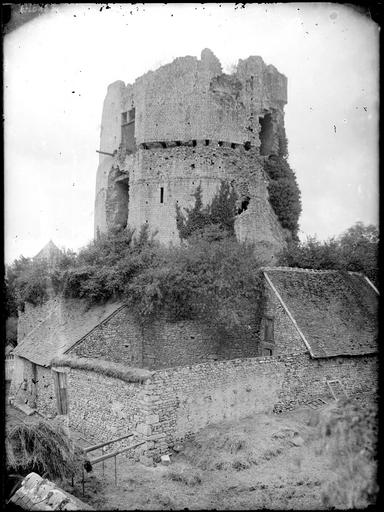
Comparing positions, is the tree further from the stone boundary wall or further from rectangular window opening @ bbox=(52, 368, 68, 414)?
rectangular window opening @ bbox=(52, 368, 68, 414)

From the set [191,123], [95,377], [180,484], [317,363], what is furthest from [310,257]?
[180,484]

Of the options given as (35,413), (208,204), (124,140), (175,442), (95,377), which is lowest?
(35,413)

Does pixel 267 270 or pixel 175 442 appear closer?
pixel 175 442

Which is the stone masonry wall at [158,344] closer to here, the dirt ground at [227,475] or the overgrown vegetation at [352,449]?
the dirt ground at [227,475]

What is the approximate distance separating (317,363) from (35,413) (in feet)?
35.1

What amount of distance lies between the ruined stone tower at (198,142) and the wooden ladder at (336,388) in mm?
11000

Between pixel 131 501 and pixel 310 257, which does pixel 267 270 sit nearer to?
pixel 310 257

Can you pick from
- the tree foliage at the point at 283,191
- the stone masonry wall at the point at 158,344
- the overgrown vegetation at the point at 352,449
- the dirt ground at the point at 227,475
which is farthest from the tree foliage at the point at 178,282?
the overgrown vegetation at the point at 352,449

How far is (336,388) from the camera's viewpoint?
1723 centimetres

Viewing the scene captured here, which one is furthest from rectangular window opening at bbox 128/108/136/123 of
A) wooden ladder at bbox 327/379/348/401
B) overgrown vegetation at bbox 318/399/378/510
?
overgrown vegetation at bbox 318/399/378/510

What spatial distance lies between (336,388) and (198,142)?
15.1 m

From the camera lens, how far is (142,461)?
1175cm

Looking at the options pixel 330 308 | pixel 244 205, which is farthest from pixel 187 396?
→ pixel 244 205

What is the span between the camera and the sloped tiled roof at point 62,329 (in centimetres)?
1814
